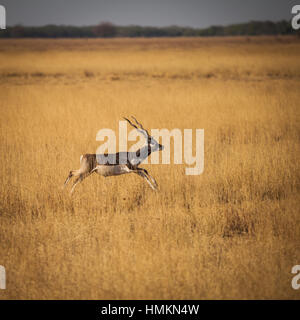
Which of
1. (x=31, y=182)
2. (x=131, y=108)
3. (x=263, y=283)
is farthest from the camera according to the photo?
(x=131, y=108)

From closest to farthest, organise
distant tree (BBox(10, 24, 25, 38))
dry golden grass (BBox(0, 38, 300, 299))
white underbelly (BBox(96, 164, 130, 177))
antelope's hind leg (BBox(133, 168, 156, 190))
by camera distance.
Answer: dry golden grass (BBox(0, 38, 300, 299)) → white underbelly (BBox(96, 164, 130, 177)) → antelope's hind leg (BBox(133, 168, 156, 190)) → distant tree (BBox(10, 24, 25, 38))

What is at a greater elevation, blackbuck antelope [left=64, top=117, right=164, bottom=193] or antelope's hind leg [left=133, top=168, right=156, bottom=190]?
blackbuck antelope [left=64, top=117, right=164, bottom=193]

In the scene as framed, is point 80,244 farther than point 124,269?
Yes

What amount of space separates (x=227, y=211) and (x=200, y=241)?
794 mm

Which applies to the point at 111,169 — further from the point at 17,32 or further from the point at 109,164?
the point at 17,32

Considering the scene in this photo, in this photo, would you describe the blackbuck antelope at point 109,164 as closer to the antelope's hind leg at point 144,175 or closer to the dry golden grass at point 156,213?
the antelope's hind leg at point 144,175

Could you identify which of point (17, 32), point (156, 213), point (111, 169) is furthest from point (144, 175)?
point (17, 32)

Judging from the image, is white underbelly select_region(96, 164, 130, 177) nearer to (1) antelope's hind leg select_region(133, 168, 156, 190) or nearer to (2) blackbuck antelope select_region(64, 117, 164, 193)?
(2) blackbuck antelope select_region(64, 117, 164, 193)

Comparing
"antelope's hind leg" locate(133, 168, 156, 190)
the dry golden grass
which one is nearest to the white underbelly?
"antelope's hind leg" locate(133, 168, 156, 190)

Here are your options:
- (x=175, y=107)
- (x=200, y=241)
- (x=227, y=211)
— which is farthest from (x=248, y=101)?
(x=200, y=241)

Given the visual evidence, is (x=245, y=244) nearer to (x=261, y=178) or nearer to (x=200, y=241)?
(x=200, y=241)

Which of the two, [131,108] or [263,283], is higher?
[131,108]

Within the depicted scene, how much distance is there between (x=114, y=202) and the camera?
549cm
